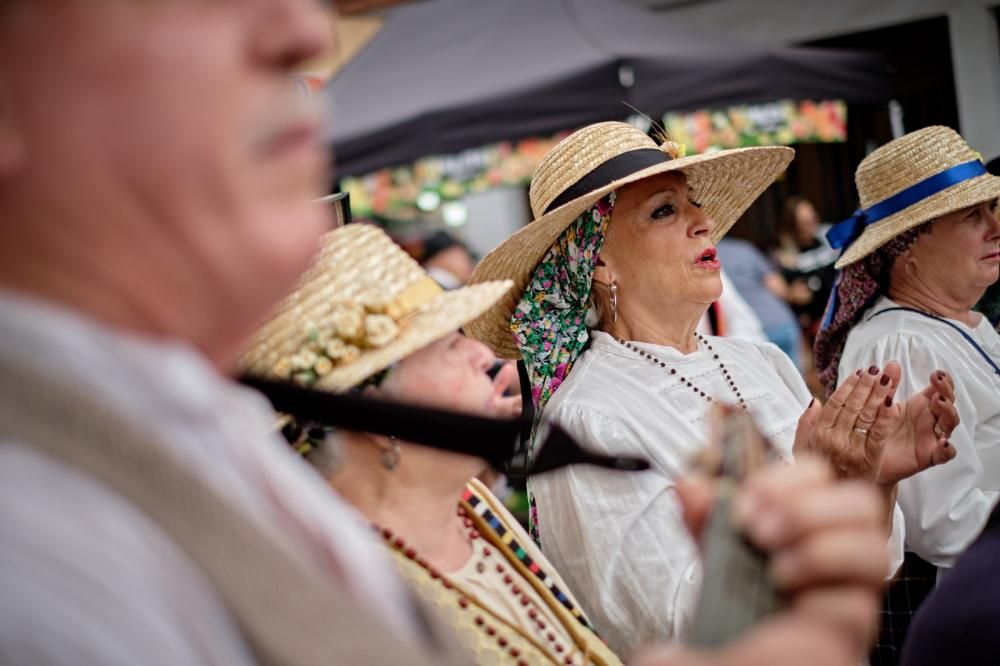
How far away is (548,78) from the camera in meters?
5.96

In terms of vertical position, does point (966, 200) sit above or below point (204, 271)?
below

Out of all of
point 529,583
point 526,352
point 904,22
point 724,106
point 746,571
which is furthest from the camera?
point 904,22

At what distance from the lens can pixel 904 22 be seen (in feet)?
27.1

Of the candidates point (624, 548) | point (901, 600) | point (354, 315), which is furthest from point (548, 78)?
point (354, 315)

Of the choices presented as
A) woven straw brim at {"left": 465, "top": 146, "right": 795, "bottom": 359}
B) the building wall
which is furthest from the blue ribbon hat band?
the building wall

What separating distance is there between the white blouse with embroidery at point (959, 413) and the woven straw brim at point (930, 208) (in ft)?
0.67

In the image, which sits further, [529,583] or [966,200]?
[966,200]

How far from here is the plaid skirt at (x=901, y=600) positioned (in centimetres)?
335

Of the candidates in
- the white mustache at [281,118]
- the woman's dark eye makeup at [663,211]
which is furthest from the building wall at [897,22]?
the white mustache at [281,118]

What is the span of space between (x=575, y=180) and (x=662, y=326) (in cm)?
45

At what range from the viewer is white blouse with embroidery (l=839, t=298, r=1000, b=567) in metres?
3.22

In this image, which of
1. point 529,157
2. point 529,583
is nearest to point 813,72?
point 529,157

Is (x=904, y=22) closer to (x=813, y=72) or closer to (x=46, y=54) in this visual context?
(x=813, y=72)

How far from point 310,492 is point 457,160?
17.9ft
